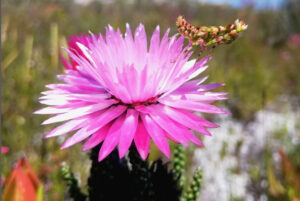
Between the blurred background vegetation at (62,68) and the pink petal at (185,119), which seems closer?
the pink petal at (185,119)

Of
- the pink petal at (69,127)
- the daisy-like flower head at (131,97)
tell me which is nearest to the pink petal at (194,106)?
the daisy-like flower head at (131,97)

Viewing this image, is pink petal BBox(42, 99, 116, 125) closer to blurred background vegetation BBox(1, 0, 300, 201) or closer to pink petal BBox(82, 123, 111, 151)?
pink petal BBox(82, 123, 111, 151)

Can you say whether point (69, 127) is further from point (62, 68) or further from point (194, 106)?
point (62, 68)

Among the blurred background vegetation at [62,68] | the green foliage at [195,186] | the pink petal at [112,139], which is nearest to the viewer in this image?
the pink petal at [112,139]

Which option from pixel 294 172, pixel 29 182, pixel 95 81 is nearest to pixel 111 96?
pixel 95 81

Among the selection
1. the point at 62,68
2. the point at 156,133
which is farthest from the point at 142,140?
the point at 62,68

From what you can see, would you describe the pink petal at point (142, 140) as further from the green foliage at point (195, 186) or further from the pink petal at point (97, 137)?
the green foliage at point (195, 186)

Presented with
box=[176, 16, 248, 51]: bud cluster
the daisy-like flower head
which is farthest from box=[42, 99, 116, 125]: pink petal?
box=[176, 16, 248, 51]: bud cluster

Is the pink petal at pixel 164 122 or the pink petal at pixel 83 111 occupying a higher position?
the pink petal at pixel 83 111
